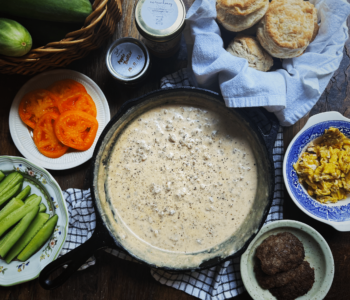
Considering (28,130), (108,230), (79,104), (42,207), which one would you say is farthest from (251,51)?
(42,207)

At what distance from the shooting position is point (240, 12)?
1.23 meters

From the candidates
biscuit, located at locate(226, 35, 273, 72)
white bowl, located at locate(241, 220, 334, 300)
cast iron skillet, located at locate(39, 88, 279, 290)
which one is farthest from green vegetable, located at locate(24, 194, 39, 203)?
biscuit, located at locate(226, 35, 273, 72)

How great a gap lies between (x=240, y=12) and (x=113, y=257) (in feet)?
4.51

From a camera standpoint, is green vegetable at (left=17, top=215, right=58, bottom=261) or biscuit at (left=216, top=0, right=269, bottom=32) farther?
green vegetable at (left=17, top=215, right=58, bottom=261)

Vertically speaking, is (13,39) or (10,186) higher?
(13,39)

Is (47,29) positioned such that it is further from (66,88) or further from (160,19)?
(160,19)

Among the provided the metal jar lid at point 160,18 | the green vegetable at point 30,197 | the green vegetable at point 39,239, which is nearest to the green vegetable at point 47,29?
the metal jar lid at point 160,18

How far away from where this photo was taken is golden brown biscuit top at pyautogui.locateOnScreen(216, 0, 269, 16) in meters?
1.22

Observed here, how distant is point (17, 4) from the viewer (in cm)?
124

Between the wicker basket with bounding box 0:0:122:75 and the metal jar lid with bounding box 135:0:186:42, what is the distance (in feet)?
0.53

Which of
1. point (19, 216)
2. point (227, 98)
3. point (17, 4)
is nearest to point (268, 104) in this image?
point (227, 98)

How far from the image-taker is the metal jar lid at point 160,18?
4.25ft

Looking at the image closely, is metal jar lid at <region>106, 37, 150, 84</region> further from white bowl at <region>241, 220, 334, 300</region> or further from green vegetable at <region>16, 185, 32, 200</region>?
white bowl at <region>241, 220, 334, 300</region>

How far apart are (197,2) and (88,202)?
3.64 ft
